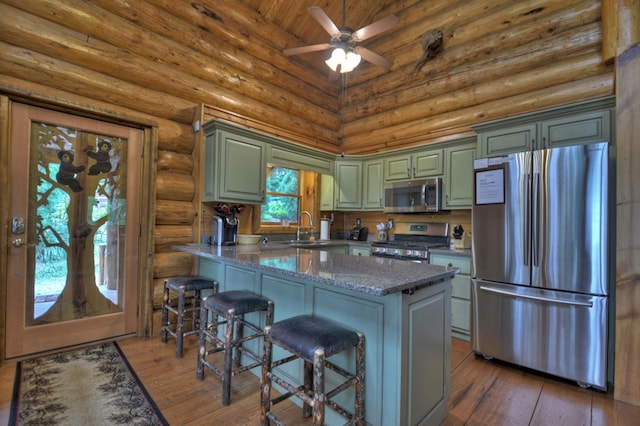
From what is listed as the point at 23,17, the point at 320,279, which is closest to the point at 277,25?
the point at 23,17

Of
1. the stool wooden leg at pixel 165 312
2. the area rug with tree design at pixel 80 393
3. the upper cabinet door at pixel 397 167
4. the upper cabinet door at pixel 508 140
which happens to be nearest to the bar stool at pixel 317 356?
the area rug with tree design at pixel 80 393

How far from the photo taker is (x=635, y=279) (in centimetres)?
208

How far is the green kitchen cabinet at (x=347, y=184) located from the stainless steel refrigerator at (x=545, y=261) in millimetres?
2019

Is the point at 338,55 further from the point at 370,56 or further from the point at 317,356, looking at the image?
the point at 317,356

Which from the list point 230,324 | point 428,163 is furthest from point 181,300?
point 428,163

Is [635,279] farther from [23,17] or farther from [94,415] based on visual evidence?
[23,17]

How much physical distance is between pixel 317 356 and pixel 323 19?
2.79 metres

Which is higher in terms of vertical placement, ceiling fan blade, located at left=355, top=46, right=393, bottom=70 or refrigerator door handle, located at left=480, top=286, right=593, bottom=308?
ceiling fan blade, located at left=355, top=46, right=393, bottom=70

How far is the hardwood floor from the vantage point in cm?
186

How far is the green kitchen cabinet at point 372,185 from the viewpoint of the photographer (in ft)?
14.5

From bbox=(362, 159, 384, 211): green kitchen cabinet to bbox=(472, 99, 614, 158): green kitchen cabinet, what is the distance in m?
1.57

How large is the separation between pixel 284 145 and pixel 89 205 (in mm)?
2171

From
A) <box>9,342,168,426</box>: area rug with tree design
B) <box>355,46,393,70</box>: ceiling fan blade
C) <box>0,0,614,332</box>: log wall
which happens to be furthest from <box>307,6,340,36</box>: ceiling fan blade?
<box>9,342,168,426</box>: area rug with tree design

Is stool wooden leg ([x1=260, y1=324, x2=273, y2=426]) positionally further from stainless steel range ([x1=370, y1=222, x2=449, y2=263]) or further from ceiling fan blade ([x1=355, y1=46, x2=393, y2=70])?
ceiling fan blade ([x1=355, y1=46, x2=393, y2=70])
